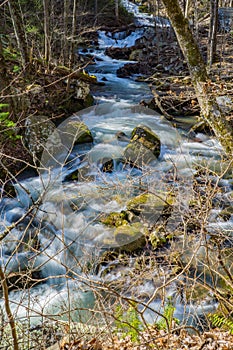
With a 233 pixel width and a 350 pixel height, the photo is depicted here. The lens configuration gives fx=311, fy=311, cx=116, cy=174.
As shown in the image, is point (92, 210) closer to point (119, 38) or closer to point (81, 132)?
point (81, 132)

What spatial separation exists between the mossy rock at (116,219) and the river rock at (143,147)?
2.38m

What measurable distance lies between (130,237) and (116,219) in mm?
801

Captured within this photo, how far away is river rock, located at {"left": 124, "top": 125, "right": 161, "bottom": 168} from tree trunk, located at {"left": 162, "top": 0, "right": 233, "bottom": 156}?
420 cm

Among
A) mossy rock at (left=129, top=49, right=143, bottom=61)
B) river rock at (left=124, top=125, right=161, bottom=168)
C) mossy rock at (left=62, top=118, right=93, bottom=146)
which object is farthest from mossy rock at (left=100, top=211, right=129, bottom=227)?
mossy rock at (left=129, top=49, right=143, bottom=61)

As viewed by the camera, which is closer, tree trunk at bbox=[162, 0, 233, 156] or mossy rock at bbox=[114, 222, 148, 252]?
tree trunk at bbox=[162, 0, 233, 156]

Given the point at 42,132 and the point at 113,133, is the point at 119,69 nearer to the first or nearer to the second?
the point at 113,133

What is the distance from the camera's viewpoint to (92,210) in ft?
23.8

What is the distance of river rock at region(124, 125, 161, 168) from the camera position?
29.7ft

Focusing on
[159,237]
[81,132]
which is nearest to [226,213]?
[159,237]

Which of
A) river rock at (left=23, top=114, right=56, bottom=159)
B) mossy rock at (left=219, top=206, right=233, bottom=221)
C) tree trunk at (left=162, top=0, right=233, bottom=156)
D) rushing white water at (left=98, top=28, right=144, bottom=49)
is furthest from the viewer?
rushing white water at (left=98, top=28, right=144, bottom=49)

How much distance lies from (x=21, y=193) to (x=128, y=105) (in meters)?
7.03

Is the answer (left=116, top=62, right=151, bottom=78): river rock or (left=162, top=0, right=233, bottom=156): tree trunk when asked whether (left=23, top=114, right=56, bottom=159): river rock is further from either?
(left=116, top=62, right=151, bottom=78): river rock

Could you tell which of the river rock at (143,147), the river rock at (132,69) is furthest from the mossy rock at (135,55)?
the river rock at (143,147)

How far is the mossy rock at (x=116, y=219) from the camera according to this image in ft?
21.9
